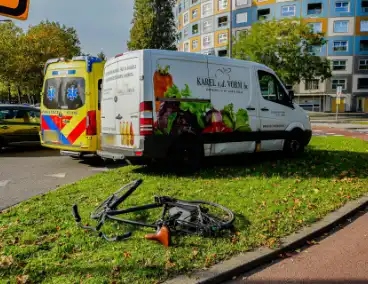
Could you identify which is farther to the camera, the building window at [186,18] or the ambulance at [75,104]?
the building window at [186,18]

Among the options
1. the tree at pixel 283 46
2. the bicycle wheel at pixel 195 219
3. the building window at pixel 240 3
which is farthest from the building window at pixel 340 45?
the bicycle wheel at pixel 195 219

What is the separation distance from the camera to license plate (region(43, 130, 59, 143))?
8.95m

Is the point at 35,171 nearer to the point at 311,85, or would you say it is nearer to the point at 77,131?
the point at 77,131

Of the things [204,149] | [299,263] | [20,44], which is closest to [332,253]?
[299,263]

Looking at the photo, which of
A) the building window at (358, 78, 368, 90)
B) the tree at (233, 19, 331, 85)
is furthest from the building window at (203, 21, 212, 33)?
the building window at (358, 78, 368, 90)

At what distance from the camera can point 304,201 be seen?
209 inches

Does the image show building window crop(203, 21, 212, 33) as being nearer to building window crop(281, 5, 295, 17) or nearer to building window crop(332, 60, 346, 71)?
building window crop(281, 5, 295, 17)

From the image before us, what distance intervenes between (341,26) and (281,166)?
44746 millimetres

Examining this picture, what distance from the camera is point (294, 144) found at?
9.19 m

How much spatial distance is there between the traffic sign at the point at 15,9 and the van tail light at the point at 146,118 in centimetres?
389

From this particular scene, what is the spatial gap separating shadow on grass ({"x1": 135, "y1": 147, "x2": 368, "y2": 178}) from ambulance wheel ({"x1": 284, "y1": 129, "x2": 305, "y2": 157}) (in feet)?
0.59

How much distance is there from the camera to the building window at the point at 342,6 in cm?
4516

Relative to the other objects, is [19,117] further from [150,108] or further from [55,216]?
[55,216]

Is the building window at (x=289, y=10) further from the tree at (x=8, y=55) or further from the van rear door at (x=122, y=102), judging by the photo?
the van rear door at (x=122, y=102)
